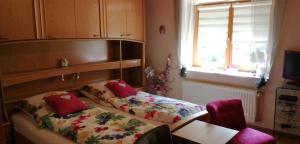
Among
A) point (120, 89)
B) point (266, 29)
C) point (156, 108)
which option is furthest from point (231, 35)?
point (120, 89)

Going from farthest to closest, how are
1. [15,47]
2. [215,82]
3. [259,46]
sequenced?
[215,82] → [259,46] → [15,47]

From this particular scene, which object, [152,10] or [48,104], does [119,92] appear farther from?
[152,10]

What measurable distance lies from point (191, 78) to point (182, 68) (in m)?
0.22

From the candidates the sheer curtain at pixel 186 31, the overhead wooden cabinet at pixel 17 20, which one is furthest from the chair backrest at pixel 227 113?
the overhead wooden cabinet at pixel 17 20

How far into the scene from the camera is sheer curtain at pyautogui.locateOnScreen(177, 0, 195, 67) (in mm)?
4031

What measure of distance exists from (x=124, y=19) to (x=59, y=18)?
3.56 feet

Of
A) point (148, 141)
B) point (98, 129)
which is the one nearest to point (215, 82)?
point (98, 129)

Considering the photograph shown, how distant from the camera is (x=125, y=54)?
4.54 metres

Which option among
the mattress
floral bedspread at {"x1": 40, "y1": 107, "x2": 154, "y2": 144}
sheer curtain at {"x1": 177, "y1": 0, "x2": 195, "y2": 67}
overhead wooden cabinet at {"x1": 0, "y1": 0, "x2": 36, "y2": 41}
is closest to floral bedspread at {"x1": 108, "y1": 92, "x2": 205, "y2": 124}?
the mattress

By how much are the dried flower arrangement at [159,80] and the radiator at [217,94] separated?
1.11 feet

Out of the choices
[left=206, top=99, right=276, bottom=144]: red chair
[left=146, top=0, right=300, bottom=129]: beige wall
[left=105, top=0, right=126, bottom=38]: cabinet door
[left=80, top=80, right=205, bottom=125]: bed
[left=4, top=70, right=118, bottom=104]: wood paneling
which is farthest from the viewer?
[left=105, top=0, right=126, bottom=38]: cabinet door

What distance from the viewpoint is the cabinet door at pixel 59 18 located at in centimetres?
297

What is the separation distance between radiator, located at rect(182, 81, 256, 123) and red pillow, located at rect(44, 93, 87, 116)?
1.82 m

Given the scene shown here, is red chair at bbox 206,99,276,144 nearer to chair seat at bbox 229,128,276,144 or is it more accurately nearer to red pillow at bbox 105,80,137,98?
chair seat at bbox 229,128,276,144
